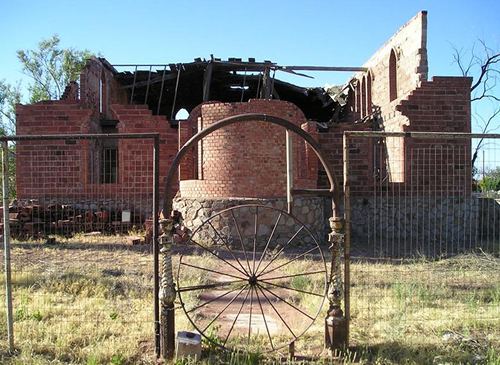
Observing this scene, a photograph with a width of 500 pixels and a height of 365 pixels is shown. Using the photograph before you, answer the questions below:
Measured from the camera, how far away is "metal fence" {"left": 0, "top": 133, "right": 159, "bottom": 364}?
454 cm

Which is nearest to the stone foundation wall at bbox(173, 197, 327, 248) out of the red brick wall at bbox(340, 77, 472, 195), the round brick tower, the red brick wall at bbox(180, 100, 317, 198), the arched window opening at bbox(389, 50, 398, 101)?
the round brick tower

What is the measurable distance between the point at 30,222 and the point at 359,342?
380 inches

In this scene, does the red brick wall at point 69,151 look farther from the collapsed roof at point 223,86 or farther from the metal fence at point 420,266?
the metal fence at point 420,266

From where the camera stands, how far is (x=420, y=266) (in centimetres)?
880

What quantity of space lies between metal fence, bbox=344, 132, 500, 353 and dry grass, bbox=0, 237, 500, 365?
20 mm

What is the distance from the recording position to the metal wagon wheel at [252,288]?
15.4 feet

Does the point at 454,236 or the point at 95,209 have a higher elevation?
the point at 95,209

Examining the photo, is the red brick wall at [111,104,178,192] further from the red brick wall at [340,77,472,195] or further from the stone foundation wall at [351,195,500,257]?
the stone foundation wall at [351,195,500,257]

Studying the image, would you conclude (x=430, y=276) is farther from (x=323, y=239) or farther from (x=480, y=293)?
(x=323, y=239)

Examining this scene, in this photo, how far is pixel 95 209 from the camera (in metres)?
12.5

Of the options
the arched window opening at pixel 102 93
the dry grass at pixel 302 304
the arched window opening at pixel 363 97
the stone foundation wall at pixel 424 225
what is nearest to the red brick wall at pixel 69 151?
the arched window opening at pixel 102 93

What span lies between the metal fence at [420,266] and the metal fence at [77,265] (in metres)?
2.51

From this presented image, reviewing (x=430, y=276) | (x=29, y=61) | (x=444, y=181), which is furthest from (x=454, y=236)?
(x=29, y=61)

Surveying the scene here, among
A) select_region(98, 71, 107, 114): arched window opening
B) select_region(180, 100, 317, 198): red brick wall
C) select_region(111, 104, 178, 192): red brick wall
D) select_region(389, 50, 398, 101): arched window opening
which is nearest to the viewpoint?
select_region(180, 100, 317, 198): red brick wall
